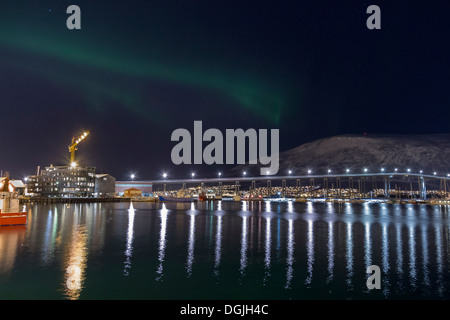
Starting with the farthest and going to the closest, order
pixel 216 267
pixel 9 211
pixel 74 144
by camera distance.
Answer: pixel 74 144 < pixel 9 211 < pixel 216 267

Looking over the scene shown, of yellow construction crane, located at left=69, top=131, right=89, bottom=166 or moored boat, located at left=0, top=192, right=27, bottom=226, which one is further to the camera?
yellow construction crane, located at left=69, top=131, right=89, bottom=166

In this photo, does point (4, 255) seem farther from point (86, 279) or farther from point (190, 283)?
point (190, 283)

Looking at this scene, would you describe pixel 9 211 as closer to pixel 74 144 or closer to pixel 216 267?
pixel 216 267

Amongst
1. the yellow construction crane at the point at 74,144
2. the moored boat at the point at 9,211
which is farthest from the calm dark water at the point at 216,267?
the yellow construction crane at the point at 74,144

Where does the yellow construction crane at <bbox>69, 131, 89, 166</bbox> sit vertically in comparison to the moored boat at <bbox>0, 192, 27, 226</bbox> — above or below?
above

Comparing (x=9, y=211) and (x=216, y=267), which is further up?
(x=9, y=211)

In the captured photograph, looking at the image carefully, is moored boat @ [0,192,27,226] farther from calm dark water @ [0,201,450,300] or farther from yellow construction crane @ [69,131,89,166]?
yellow construction crane @ [69,131,89,166]

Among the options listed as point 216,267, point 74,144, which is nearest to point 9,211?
point 216,267

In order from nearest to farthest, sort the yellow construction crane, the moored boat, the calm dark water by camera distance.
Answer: the calm dark water < the moored boat < the yellow construction crane

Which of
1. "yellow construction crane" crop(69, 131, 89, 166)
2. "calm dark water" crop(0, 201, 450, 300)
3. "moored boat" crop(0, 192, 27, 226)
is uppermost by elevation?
"yellow construction crane" crop(69, 131, 89, 166)

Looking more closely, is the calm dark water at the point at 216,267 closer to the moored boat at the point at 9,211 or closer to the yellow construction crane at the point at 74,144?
the moored boat at the point at 9,211

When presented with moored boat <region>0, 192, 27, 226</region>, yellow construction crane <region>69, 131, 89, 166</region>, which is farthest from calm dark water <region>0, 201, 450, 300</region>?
yellow construction crane <region>69, 131, 89, 166</region>

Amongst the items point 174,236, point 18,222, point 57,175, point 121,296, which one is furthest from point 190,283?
point 57,175

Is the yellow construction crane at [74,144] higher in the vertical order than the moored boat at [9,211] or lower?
higher
